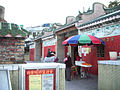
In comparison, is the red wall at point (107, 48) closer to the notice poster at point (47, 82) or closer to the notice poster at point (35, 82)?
the notice poster at point (47, 82)

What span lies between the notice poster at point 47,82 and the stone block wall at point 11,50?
1185mm

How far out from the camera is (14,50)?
4.68m

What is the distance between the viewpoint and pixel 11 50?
466cm

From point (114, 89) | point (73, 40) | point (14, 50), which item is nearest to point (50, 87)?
point (14, 50)

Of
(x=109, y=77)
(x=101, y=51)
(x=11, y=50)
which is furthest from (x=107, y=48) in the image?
(x=11, y=50)

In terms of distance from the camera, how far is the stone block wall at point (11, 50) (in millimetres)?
4602

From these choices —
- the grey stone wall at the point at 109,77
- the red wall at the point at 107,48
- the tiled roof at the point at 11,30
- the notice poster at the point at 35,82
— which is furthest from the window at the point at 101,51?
the notice poster at the point at 35,82

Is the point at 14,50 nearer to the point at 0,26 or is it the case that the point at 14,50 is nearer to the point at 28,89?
the point at 0,26

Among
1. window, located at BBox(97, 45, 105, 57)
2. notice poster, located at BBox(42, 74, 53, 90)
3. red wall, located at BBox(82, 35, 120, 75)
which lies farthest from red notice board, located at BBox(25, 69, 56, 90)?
window, located at BBox(97, 45, 105, 57)

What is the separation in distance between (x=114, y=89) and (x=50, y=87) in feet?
9.60

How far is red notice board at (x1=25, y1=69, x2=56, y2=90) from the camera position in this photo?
3832mm

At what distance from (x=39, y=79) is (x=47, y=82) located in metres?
0.22

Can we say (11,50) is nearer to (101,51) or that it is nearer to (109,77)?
(109,77)

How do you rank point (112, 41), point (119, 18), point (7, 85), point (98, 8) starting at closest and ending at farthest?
1. point (7, 85)
2. point (119, 18)
3. point (112, 41)
4. point (98, 8)
